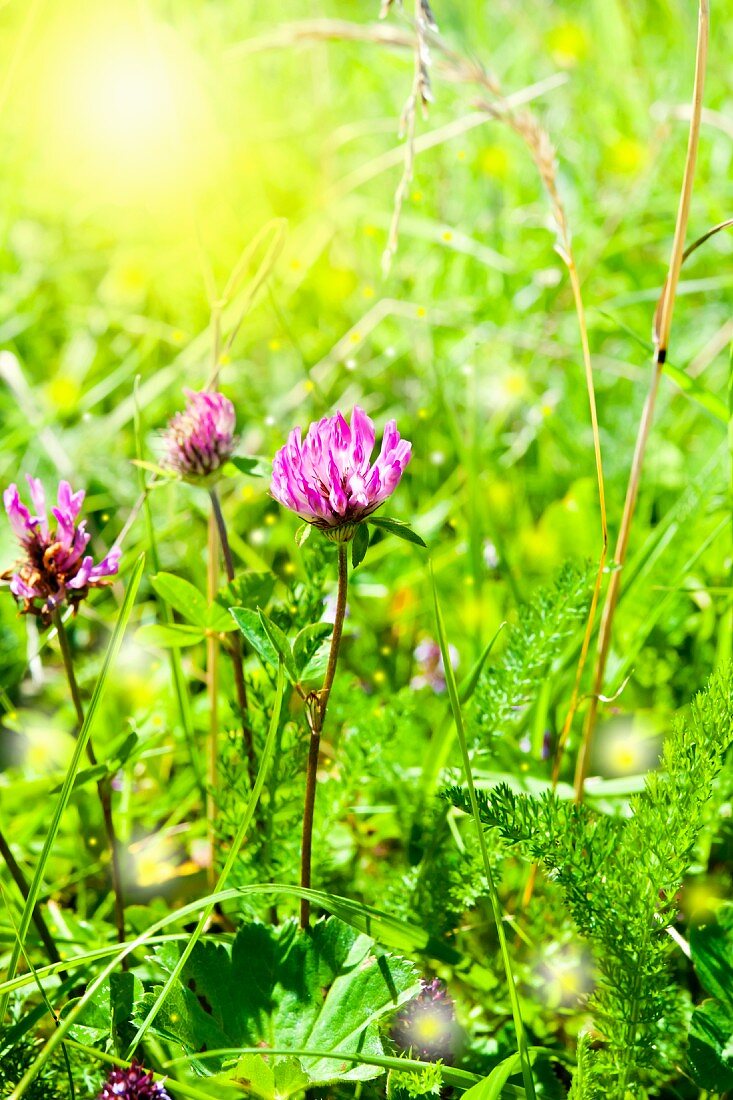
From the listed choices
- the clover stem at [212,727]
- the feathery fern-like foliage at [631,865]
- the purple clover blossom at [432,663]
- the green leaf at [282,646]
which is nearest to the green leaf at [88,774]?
the clover stem at [212,727]

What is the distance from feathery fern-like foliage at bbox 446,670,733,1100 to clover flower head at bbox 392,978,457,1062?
0.53 ft

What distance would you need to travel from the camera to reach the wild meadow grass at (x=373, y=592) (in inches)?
34.5

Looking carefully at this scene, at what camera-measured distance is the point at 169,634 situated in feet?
3.64

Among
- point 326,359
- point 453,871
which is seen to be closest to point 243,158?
point 326,359

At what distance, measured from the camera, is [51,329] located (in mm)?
2463

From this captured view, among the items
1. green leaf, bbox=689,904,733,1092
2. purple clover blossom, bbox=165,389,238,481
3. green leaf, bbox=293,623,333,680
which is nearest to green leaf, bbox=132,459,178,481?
purple clover blossom, bbox=165,389,238,481

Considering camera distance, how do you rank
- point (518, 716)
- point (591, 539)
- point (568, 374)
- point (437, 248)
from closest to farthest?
point (518, 716), point (591, 539), point (568, 374), point (437, 248)

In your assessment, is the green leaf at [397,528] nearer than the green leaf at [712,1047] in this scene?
Yes

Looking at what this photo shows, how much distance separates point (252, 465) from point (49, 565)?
24cm

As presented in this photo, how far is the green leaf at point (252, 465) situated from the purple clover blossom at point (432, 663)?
0.51m

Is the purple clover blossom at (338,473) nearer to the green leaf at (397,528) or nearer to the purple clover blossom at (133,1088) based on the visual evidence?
the green leaf at (397,528)

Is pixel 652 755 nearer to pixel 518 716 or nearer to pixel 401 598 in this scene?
pixel 518 716

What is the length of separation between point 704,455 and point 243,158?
1721 mm

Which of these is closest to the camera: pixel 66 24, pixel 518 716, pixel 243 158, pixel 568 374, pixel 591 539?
pixel 518 716
